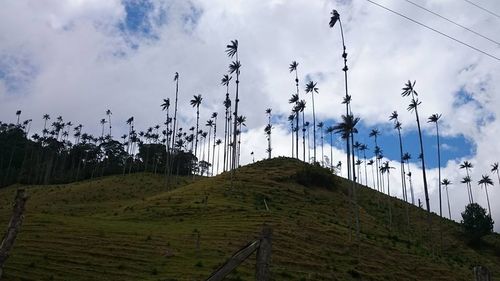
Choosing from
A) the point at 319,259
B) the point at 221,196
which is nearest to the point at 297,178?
the point at 221,196

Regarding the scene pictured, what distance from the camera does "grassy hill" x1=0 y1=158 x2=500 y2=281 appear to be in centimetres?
2906

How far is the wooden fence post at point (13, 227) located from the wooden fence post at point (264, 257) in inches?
339

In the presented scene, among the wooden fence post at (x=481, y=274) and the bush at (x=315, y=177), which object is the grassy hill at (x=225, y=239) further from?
the wooden fence post at (x=481, y=274)

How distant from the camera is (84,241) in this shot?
109 feet

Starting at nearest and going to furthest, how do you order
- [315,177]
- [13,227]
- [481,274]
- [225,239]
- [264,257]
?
1. [264,257]
2. [481,274]
3. [13,227]
4. [225,239]
5. [315,177]

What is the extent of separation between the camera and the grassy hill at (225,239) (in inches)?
1144

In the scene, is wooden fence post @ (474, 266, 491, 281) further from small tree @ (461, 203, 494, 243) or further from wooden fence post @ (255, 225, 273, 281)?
small tree @ (461, 203, 494, 243)

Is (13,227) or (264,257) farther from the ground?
(13,227)

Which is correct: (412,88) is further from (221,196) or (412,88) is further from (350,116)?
(221,196)

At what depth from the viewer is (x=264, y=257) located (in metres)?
9.25

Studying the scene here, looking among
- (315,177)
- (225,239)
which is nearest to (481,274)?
(225,239)

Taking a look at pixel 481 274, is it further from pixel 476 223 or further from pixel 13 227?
pixel 476 223

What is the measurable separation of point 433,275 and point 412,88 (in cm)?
2936

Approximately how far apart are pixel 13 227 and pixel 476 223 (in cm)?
7849
